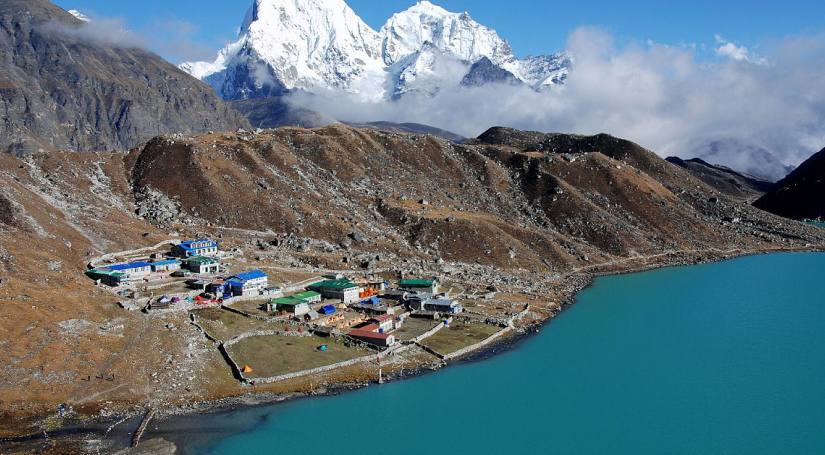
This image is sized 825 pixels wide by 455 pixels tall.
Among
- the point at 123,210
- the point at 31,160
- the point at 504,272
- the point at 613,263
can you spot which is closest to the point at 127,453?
the point at 123,210

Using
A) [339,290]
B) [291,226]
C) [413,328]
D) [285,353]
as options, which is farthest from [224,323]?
[291,226]

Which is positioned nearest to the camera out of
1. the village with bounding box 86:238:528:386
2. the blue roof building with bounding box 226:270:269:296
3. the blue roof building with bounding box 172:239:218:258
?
the village with bounding box 86:238:528:386

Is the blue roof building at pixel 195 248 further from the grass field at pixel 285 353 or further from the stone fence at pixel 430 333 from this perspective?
the stone fence at pixel 430 333

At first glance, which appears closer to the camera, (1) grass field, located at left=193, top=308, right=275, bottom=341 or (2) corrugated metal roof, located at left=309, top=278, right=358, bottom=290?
(1) grass field, located at left=193, top=308, right=275, bottom=341

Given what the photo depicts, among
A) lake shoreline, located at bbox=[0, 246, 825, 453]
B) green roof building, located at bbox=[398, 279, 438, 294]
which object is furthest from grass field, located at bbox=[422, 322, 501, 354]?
green roof building, located at bbox=[398, 279, 438, 294]

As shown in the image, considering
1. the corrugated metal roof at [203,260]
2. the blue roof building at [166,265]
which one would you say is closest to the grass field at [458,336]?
the corrugated metal roof at [203,260]

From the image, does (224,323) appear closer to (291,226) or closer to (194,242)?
(194,242)

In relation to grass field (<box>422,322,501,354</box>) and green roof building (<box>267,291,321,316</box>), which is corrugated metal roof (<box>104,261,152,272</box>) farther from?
grass field (<box>422,322,501,354</box>)

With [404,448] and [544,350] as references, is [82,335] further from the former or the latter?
[544,350]

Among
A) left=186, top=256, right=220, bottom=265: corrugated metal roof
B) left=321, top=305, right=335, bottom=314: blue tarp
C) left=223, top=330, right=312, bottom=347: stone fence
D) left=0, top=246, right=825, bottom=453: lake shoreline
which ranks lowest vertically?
left=0, top=246, right=825, bottom=453: lake shoreline
